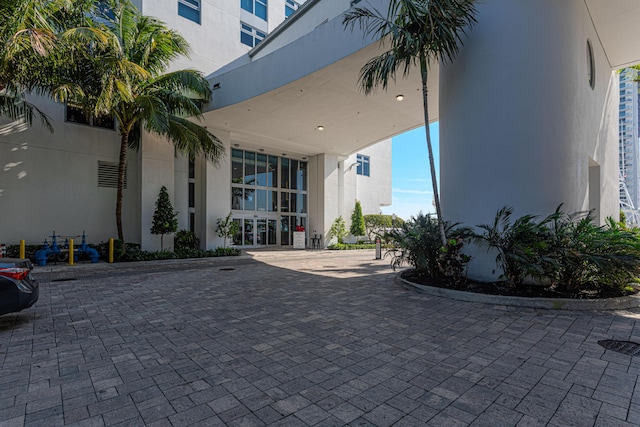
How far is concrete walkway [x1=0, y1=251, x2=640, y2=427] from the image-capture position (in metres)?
2.70

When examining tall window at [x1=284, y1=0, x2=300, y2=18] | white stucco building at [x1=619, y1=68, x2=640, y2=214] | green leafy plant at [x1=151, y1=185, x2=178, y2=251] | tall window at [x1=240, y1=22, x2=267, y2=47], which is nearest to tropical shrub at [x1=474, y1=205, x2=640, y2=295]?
green leafy plant at [x1=151, y1=185, x2=178, y2=251]

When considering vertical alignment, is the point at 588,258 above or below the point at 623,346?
above

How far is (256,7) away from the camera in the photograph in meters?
21.5

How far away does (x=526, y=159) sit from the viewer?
6969 millimetres

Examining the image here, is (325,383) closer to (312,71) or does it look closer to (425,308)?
(425,308)

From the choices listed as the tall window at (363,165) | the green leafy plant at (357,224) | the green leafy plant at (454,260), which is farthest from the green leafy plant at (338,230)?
the green leafy plant at (454,260)

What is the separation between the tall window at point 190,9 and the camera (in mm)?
17172

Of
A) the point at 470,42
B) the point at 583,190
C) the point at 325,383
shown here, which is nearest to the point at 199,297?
the point at 325,383

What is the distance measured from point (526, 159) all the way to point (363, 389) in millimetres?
6279

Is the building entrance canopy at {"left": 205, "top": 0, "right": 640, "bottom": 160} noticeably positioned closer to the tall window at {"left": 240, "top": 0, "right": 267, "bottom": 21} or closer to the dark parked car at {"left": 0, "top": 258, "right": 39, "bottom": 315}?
the tall window at {"left": 240, "top": 0, "right": 267, "bottom": 21}

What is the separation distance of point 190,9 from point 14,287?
17.9 meters

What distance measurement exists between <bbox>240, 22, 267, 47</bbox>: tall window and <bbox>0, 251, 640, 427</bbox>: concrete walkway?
18929 mm

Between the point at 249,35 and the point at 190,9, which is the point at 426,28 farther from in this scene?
the point at 249,35

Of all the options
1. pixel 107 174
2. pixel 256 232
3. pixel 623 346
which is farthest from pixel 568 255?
pixel 256 232
